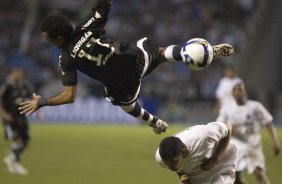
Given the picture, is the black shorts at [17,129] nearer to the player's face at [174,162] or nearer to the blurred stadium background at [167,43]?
the player's face at [174,162]

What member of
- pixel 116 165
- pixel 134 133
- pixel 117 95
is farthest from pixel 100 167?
pixel 134 133

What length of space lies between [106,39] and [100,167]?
250 inches

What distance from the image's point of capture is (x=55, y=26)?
7.89m

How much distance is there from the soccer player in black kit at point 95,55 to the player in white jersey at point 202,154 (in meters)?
1.24

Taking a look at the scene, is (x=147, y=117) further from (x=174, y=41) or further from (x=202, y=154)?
(x=174, y=41)

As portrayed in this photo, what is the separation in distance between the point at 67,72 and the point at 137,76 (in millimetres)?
972

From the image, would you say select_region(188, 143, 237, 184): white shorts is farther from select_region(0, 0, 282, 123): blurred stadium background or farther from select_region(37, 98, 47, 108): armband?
select_region(0, 0, 282, 123): blurred stadium background

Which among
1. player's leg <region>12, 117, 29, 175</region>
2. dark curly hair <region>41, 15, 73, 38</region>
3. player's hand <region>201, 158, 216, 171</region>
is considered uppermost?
dark curly hair <region>41, 15, 73, 38</region>

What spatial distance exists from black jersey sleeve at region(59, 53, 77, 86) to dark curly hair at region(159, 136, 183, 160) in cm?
182

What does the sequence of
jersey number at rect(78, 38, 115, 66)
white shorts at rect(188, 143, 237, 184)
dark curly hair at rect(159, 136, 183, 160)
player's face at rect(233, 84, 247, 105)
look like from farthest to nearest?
player's face at rect(233, 84, 247, 105), jersey number at rect(78, 38, 115, 66), white shorts at rect(188, 143, 237, 184), dark curly hair at rect(159, 136, 183, 160)

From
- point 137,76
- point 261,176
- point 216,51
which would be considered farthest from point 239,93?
point 137,76

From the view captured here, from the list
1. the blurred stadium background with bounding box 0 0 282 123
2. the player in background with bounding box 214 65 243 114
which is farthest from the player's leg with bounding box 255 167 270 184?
the blurred stadium background with bounding box 0 0 282 123

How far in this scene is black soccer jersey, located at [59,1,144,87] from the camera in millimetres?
8102

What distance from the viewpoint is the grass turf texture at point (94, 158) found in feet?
40.3
